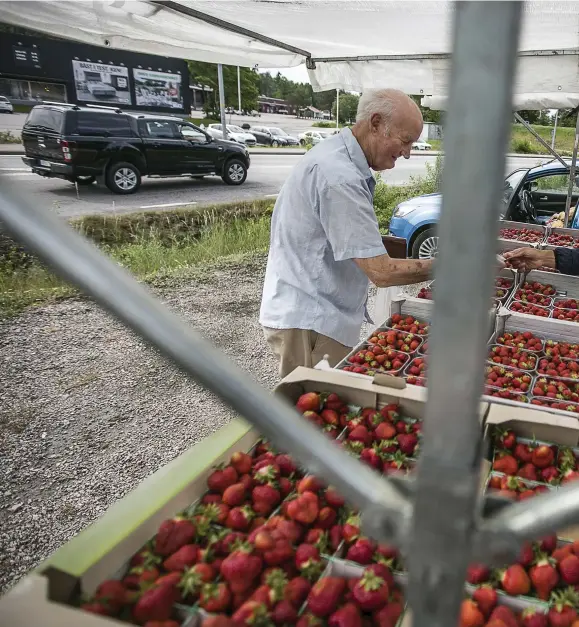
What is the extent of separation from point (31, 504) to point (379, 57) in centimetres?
452

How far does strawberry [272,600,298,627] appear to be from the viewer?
1.08 meters

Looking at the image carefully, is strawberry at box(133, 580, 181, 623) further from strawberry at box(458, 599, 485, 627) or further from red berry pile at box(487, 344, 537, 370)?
red berry pile at box(487, 344, 537, 370)

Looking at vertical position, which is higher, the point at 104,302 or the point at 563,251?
the point at 104,302

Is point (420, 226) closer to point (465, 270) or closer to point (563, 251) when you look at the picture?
point (563, 251)

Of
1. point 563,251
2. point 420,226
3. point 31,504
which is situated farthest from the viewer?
point 420,226

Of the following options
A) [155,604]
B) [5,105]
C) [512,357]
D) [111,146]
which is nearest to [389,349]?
[512,357]

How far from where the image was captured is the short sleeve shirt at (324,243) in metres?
2.28

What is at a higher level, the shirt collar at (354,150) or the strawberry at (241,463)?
the shirt collar at (354,150)

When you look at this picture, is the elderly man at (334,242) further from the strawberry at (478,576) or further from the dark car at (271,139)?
the dark car at (271,139)

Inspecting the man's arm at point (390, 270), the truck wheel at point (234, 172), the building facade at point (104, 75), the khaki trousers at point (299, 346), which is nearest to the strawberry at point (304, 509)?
the man's arm at point (390, 270)

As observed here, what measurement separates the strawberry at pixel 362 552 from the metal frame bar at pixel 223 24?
10.1 ft

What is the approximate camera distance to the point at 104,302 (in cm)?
68

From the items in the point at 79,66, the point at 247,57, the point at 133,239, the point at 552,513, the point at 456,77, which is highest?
the point at 79,66

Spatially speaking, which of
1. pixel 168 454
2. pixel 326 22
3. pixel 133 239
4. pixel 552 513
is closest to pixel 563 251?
pixel 326 22
